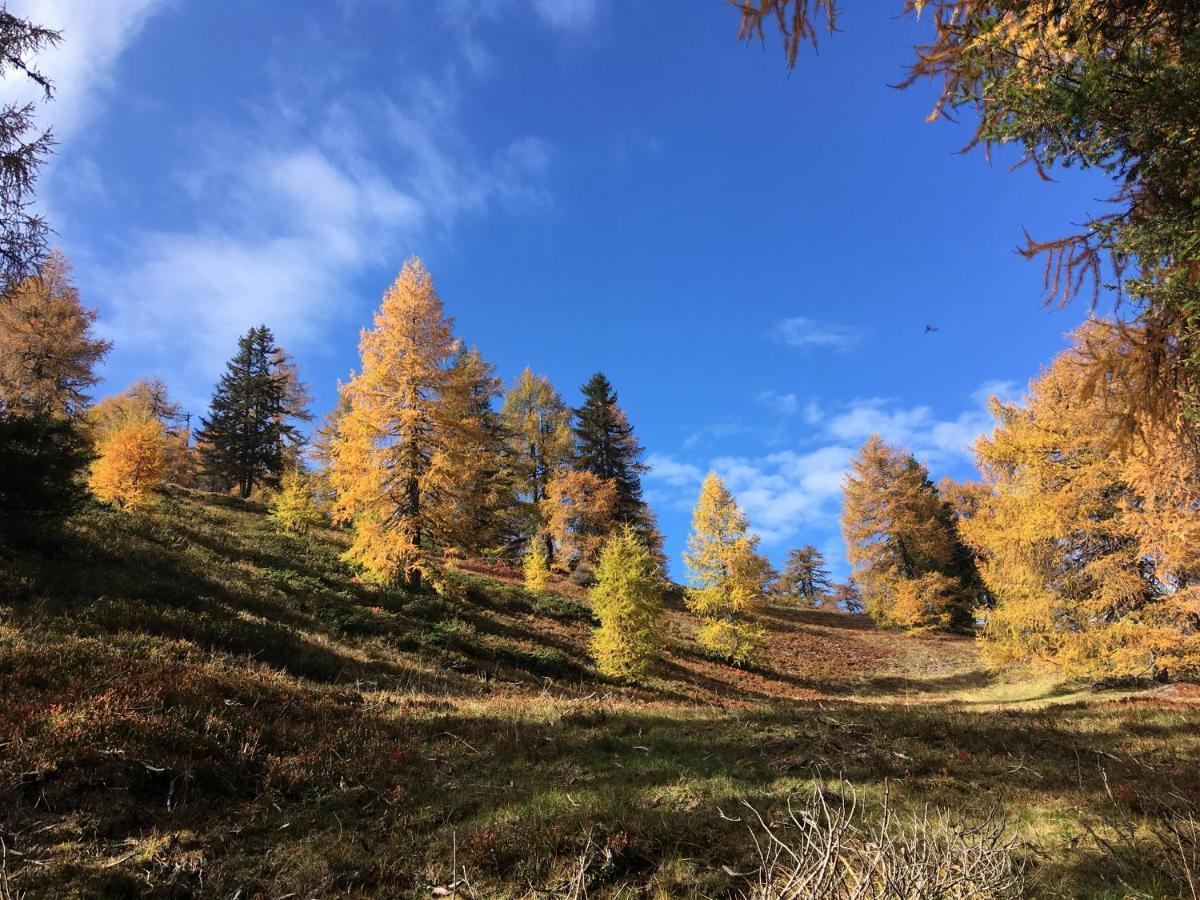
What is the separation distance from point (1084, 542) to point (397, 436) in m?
21.7

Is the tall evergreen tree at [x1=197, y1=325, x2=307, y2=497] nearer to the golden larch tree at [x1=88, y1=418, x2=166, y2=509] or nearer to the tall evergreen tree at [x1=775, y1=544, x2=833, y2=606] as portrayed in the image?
the golden larch tree at [x1=88, y1=418, x2=166, y2=509]

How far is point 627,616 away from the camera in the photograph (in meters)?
19.7

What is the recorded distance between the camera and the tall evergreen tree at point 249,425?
133 ft

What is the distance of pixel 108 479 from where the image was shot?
68.7 ft

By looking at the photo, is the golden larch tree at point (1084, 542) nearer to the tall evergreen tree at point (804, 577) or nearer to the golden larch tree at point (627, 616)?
the golden larch tree at point (627, 616)

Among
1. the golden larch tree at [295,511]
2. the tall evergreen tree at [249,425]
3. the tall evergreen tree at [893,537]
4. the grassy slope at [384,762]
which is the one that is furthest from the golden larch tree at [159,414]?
the tall evergreen tree at [893,537]

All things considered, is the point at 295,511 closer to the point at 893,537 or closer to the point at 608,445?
the point at 608,445

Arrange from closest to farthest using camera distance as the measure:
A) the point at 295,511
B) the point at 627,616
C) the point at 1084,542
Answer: the point at 1084,542 → the point at 627,616 → the point at 295,511

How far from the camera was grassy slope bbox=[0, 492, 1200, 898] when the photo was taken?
459 cm

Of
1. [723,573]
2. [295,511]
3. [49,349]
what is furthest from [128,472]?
[723,573]

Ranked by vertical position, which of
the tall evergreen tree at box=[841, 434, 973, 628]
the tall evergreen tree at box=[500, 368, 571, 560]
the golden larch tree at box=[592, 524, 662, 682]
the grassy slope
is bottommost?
the grassy slope

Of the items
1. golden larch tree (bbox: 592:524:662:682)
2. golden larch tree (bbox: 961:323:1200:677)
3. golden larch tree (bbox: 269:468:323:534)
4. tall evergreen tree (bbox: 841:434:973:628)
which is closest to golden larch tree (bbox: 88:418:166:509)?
golden larch tree (bbox: 269:468:323:534)

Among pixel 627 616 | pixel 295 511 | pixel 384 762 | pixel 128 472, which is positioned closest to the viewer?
pixel 384 762

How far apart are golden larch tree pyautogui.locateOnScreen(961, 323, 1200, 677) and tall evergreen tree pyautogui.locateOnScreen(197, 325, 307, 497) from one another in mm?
41113
